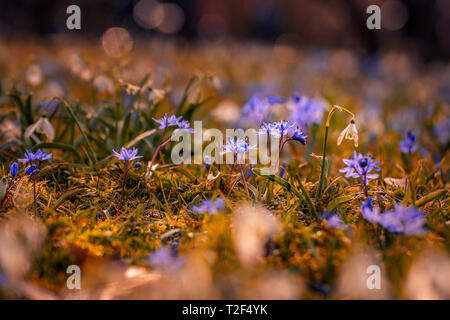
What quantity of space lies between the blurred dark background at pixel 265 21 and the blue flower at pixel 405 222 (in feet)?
20.6

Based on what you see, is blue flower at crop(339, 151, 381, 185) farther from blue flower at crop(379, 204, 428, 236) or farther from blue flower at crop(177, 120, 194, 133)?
blue flower at crop(177, 120, 194, 133)

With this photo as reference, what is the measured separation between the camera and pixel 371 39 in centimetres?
830

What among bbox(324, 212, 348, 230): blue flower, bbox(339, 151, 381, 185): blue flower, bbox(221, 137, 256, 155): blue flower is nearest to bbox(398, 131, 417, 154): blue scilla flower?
bbox(339, 151, 381, 185): blue flower

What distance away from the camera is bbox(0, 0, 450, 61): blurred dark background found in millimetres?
7730

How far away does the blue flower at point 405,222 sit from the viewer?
1354 millimetres

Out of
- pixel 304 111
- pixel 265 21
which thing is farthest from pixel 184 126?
pixel 265 21

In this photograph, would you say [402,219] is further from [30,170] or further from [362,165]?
[30,170]

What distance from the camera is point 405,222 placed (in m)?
1.42

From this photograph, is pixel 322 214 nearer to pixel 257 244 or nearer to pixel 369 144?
pixel 257 244

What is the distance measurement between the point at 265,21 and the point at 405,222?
18.2 metres

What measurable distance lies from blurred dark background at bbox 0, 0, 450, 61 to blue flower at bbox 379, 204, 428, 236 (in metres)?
6.28

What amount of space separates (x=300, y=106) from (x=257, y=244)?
1.25 metres

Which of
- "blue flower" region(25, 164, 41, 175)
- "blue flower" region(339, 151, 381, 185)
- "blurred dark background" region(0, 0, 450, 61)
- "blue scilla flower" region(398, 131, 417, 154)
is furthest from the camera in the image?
"blurred dark background" region(0, 0, 450, 61)

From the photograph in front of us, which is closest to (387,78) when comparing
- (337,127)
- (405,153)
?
(337,127)
